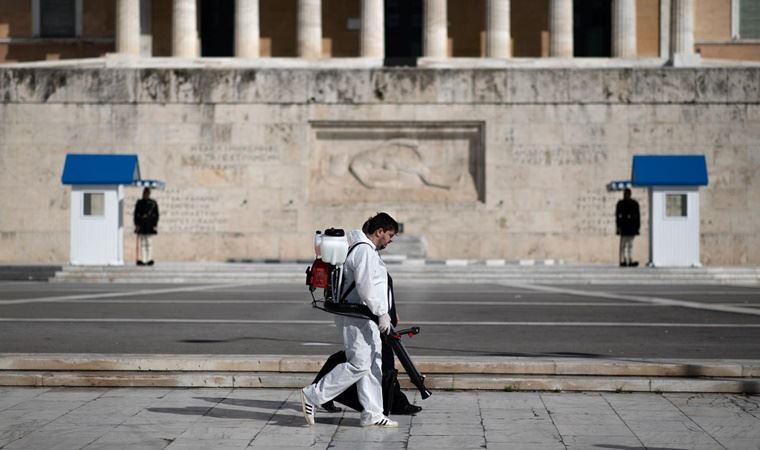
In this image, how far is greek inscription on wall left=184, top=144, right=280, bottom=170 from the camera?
1420 inches

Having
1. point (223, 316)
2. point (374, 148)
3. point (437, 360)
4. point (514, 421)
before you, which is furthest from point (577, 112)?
point (514, 421)

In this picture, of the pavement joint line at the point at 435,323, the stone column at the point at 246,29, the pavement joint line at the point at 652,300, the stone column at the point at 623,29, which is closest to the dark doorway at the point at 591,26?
the stone column at the point at 623,29

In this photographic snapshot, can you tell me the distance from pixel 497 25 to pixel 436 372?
34.6 m

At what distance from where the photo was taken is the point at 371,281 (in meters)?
10.1

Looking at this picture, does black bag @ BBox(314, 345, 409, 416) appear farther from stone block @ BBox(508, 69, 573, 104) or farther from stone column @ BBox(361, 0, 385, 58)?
stone column @ BBox(361, 0, 385, 58)

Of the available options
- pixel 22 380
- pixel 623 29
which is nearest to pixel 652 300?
pixel 22 380

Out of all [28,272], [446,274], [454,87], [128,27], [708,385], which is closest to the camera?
[708,385]

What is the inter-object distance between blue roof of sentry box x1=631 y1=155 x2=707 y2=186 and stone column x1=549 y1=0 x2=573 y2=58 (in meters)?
15.8

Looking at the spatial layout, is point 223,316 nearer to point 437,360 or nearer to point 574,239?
point 437,360

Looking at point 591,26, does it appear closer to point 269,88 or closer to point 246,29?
point 246,29

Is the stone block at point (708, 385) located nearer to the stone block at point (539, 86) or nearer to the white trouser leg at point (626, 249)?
the white trouser leg at point (626, 249)

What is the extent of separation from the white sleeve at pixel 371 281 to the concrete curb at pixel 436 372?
6.90ft

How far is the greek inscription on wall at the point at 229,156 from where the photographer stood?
3606 centimetres

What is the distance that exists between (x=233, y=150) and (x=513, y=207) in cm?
818
